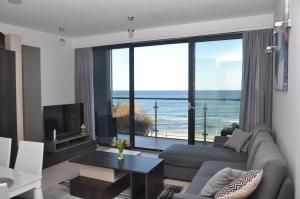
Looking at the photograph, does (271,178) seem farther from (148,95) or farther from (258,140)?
(148,95)

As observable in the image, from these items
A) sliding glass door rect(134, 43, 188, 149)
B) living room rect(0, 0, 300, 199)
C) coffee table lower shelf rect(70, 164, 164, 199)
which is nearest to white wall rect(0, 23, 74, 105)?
living room rect(0, 0, 300, 199)

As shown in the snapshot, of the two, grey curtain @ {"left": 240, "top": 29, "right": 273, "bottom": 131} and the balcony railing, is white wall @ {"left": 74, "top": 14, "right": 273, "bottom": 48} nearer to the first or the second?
grey curtain @ {"left": 240, "top": 29, "right": 273, "bottom": 131}

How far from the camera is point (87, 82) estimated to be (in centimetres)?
566

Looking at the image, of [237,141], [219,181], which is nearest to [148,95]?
[237,141]

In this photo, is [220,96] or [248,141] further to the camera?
[220,96]

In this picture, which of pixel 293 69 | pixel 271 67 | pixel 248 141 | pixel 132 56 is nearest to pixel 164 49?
pixel 132 56

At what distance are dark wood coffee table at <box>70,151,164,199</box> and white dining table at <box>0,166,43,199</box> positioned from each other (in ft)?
3.19

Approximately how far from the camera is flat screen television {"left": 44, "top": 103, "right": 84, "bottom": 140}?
4.67 m

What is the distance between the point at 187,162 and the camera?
3.42 m

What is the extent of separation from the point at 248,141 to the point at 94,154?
93.4 inches

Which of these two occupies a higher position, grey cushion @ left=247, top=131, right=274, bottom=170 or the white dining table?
grey cushion @ left=247, top=131, right=274, bottom=170

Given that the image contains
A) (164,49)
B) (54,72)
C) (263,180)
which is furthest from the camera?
(54,72)

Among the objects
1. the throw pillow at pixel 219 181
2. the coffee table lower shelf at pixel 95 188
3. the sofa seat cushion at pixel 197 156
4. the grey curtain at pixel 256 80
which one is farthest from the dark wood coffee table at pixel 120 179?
the grey curtain at pixel 256 80

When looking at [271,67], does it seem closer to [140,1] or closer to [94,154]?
[140,1]
